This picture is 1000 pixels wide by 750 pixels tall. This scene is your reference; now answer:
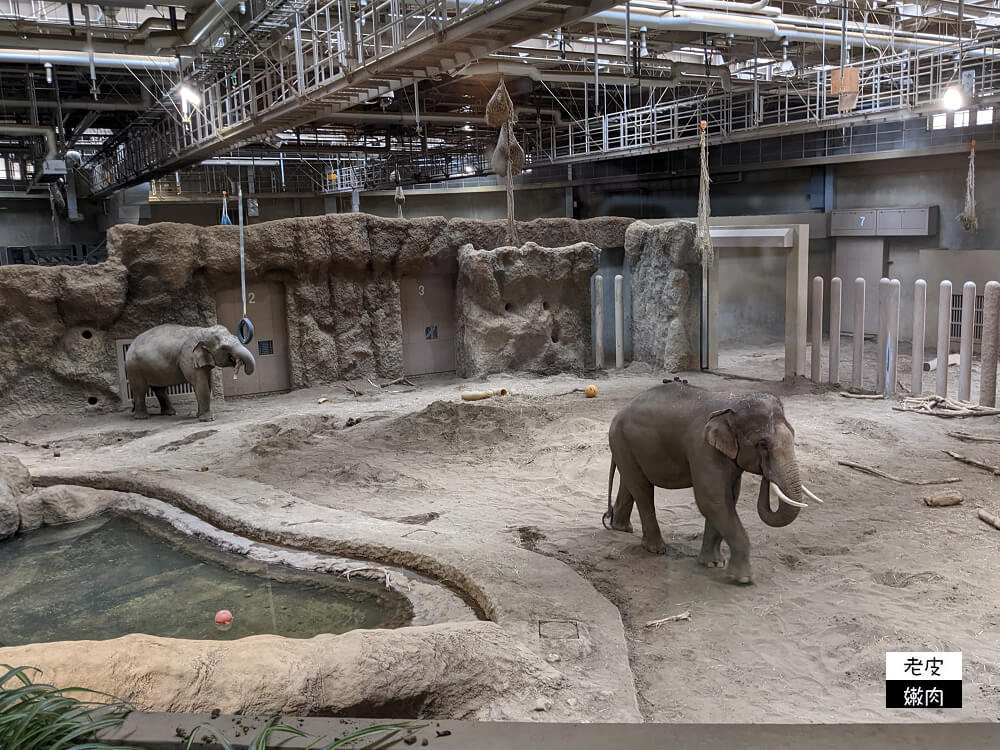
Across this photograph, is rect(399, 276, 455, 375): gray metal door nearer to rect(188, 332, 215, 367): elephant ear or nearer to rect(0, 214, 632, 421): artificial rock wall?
rect(0, 214, 632, 421): artificial rock wall

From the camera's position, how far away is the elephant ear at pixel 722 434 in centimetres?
559

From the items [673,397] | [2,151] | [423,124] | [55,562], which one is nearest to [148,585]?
[55,562]

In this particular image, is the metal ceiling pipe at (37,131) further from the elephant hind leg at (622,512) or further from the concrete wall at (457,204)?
the elephant hind leg at (622,512)

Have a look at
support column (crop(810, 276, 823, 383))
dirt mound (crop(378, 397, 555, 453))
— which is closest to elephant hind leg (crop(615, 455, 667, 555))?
dirt mound (crop(378, 397, 555, 453))

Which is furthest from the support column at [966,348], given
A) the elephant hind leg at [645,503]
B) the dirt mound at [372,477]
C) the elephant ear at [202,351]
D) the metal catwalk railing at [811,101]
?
the elephant ear at [202,351]

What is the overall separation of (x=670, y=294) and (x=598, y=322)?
5.13ft

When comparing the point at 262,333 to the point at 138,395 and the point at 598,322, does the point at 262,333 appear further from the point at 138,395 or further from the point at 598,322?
the point at 598,322

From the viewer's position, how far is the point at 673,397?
247 inches

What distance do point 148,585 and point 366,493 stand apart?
2.59 meters

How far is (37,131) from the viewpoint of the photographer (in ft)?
57.1

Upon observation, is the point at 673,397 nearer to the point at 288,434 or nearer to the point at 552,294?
the point at 288,434

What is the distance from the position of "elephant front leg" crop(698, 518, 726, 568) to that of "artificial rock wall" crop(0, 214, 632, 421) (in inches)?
389

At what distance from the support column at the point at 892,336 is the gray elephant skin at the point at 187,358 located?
30.2ft

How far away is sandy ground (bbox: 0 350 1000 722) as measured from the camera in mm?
4441
